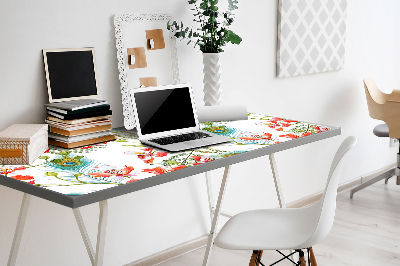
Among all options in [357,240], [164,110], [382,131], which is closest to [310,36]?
[382,131]

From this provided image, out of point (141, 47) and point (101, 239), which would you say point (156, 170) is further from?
point (141, 47)

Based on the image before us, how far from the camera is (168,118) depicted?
2.42 meters

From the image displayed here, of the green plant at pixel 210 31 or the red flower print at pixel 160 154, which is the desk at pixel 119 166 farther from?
the green plant at pixel 210 31

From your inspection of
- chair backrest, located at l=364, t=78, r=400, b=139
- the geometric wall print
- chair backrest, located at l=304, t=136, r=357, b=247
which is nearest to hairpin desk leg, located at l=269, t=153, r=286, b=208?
chair backrest, located at l=304, t=136, r=357, b=247

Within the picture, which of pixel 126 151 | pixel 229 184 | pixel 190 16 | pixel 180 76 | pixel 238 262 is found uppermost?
pixel 190 16

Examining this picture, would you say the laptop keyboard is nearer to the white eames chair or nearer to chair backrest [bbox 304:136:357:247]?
the white eames chair

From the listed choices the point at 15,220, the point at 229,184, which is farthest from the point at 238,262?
the point at 15,220

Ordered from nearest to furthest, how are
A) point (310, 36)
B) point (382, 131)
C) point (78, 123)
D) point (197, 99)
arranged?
point (78, 123) < point (197, 99) < point (310, 36) < point (382, 131)

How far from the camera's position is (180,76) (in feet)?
9.66

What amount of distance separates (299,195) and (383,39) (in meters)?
1.46

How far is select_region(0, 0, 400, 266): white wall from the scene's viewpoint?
2381 mm

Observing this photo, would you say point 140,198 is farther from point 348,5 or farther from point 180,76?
point 348,5

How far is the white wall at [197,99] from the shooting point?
2.38 meters

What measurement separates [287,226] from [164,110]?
2.25 ft
